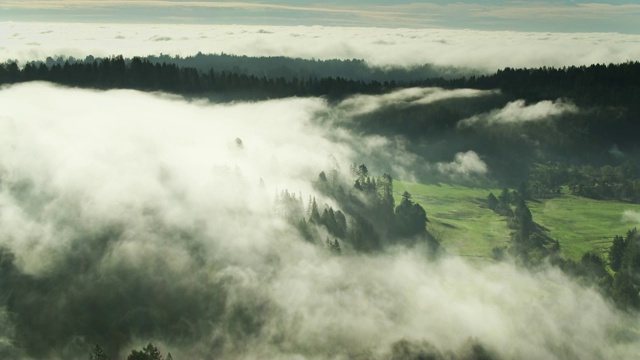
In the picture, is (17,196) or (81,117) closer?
(17,196)

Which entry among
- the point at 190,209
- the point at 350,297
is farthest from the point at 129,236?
the point at 350,297

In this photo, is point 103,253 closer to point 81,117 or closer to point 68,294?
point 68,294

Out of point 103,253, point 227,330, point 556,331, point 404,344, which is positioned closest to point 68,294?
point 103,253

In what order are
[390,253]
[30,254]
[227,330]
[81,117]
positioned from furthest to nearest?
[81,117] → [390,253] → [30,254] → [227,330]

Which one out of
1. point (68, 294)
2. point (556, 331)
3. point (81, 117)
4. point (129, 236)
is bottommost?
point (556, 331)

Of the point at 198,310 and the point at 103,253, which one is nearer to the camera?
the point at 198,310

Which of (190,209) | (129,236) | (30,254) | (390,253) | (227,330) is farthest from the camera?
(390,253)

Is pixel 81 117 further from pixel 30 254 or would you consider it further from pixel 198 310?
pixel 198 310

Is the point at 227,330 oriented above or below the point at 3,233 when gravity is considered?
below

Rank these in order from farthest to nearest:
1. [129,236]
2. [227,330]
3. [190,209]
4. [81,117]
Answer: [81,117]
[190,209]
[129,236]
[227,330]
